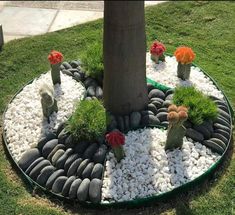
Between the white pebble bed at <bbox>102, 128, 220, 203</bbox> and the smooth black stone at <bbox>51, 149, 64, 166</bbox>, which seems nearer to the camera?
the white pebble bed at <bbox>102, 128, 220, 203</bbox>

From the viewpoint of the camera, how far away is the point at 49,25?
10766 millimetres

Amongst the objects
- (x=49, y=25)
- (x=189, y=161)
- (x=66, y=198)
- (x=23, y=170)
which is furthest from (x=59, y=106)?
(x=49, y=25)

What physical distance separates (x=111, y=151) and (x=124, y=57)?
1435 mm


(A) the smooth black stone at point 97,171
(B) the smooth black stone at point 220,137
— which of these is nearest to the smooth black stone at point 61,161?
(A) the smooth black stone at point 97,171

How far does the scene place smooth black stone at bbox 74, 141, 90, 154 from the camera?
6676 millimetres

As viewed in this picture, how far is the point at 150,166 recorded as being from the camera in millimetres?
6512

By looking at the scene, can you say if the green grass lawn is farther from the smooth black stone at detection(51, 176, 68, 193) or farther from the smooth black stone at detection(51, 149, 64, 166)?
the smooth black stone at detection(51, 149, 64, 166)

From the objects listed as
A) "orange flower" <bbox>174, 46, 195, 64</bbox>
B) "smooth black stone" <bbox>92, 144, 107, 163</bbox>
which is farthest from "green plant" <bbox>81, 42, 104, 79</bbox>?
"smooth black stone" <bbox>92, 144, 107, 163</bbox>

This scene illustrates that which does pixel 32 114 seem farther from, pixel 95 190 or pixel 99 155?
pixel 95 190

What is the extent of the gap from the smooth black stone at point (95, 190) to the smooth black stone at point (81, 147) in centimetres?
58

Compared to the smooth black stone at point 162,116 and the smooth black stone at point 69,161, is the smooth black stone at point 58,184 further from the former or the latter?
the smooth black stone at point 162,116

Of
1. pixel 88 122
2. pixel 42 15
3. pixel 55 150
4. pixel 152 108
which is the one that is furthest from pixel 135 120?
pixel 42 15

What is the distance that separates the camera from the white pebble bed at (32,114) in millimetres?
7121

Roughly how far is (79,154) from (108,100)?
107cm
